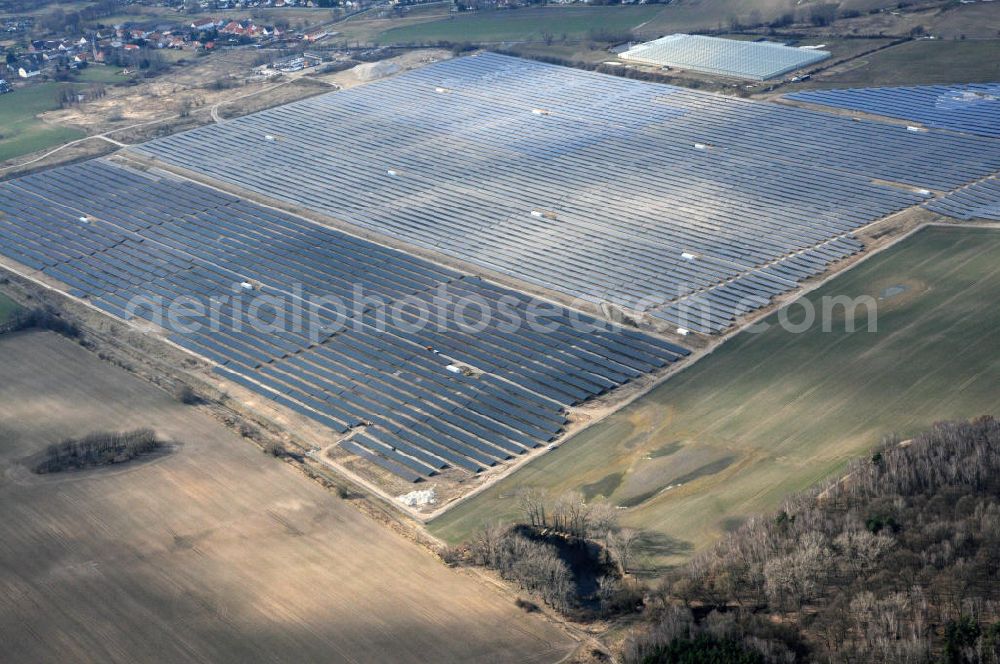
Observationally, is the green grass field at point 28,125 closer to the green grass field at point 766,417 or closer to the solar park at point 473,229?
the solar park at point 473,229

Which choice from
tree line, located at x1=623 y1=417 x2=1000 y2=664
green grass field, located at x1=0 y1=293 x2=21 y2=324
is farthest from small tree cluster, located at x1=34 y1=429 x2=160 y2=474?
tree line, located at x1=623 y1=417 x2=1000 y2=664

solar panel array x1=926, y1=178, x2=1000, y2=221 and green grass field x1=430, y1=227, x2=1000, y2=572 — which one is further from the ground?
solar panel array x1=926, y1=178, x2=1000, y2=221

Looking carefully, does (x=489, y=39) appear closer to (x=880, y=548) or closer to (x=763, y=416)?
(x=763, y=416)

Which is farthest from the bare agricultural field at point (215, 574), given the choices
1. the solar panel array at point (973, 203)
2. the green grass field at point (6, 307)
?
the solar panel array at point (973, 203)

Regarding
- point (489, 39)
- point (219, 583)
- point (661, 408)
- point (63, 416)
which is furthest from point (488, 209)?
point (489, 39)

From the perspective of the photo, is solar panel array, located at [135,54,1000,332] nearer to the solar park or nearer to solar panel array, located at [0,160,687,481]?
the solar park

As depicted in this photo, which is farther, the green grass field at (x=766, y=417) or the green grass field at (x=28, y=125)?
the green grass field at (x=28, y=125)

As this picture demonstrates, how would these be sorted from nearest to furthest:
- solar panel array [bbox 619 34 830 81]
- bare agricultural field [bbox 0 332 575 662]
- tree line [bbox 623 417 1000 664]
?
tree line [bbox 623 417 1000 664] < bare agricultural field [bbox 0 332 575 662] < solar panel array [bbox 619 34 830 81]
